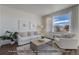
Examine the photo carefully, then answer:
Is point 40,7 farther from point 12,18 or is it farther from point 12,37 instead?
point 12,37

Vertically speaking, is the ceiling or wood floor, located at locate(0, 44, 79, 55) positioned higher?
the ceiling

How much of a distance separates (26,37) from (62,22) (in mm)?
792

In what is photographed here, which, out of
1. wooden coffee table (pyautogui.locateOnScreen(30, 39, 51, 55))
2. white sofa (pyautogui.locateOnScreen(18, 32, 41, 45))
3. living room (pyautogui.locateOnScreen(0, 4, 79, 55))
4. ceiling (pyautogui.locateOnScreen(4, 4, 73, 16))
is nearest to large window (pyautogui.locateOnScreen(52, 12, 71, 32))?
living room (pyautogui.locateOnScreen(0, 4, 79, 55))

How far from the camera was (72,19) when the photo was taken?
6.05ft

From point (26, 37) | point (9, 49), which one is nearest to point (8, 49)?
point (9, 49)

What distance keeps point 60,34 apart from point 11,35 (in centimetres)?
99

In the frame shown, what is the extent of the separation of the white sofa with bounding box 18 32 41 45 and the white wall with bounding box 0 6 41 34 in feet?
0.56

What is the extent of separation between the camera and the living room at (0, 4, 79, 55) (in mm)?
1817

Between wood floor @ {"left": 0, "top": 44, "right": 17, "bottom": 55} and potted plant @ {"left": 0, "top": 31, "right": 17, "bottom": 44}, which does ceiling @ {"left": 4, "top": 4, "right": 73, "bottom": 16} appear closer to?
potted plant @ {"left": 0, "top": 31, "right": 17, "bottom": 44}

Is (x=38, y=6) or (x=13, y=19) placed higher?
(x=38, y=6)

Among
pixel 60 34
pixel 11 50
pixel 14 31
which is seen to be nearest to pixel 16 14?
pixel 14 31

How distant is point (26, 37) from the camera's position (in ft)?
6.15

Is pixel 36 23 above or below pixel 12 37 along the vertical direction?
above

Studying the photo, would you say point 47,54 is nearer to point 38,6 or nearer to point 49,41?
point 49,41
